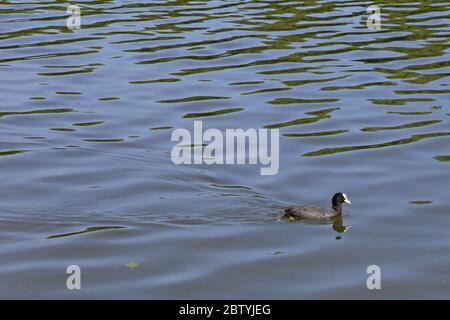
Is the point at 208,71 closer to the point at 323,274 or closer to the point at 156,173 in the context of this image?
the point at 156,173

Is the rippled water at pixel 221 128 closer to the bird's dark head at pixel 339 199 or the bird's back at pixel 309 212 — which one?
the bird's back at pixel 309 212

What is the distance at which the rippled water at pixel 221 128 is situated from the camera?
51.4ft

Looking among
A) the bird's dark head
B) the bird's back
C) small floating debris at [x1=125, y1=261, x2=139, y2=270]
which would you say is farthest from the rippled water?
the bird's dark head

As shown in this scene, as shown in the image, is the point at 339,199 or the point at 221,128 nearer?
the point at 339,199

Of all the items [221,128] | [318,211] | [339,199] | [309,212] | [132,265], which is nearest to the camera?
[132,265]

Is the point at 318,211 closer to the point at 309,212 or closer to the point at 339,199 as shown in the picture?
the point at 309,212

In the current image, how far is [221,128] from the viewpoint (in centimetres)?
2197

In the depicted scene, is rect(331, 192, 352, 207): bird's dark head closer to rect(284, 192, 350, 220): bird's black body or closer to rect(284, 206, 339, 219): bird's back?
rect(284, 192, 350, 220): bird's black body

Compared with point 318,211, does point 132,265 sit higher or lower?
lower

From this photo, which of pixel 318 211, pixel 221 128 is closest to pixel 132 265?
pixel 318 211

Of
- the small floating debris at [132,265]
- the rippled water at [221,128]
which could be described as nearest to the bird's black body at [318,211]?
the rippled water at [221,128]

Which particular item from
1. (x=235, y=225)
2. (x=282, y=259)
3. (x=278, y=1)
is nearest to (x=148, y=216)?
(x=235, y=225)

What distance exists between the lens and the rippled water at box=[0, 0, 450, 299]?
51.4 ft
